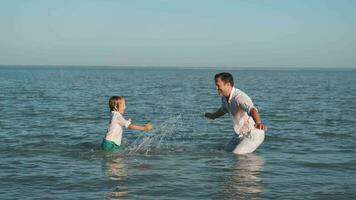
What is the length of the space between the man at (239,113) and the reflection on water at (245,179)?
34 centimetres

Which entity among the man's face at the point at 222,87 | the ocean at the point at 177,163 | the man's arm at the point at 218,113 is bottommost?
the ocean at the point at 177,163

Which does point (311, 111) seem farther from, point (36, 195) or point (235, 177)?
point (36, 195)

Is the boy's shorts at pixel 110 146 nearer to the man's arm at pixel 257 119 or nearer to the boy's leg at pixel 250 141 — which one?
the boy's leg at pixel 250 141

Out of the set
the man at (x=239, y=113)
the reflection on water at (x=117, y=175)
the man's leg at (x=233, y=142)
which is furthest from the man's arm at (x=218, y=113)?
the reflection on water at (x=117, y=175)

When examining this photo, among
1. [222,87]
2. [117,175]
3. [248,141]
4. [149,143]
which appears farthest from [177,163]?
[149,143]

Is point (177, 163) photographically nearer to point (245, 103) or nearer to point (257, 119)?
point (245, 103)

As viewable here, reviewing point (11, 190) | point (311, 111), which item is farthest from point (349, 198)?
point (311, 111)

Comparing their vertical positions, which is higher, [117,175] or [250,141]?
[250,141]

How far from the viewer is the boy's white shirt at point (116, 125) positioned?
12320mm

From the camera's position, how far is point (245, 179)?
1035 cm

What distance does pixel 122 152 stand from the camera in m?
13.1

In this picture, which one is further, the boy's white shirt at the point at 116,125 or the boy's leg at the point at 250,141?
the boy's white shirt at the point at 116,125

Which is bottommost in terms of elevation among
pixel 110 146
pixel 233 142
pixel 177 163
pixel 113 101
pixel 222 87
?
pixel 177 163

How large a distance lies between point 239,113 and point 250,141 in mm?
718
